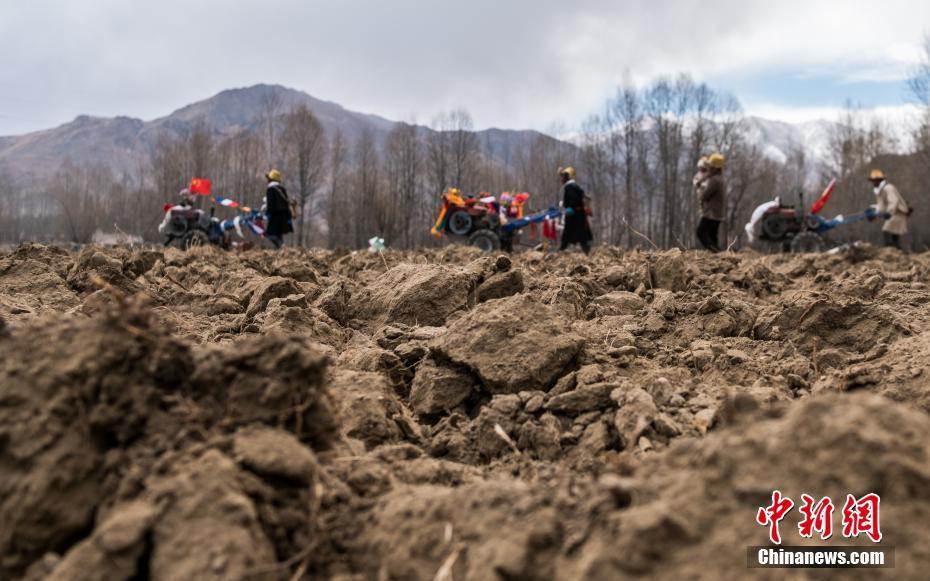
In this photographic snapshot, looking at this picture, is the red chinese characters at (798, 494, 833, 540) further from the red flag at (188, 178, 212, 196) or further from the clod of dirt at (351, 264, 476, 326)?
the red flag at (188, 178, 212, 196)

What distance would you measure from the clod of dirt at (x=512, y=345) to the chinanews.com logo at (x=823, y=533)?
1930 millimetres

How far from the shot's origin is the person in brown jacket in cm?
1174

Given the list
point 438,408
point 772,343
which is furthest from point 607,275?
point 438,408

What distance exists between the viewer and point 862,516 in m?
1.40

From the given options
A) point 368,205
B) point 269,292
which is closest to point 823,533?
point 269,292

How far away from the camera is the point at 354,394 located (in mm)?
2967

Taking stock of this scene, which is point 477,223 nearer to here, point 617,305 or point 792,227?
point 792,227

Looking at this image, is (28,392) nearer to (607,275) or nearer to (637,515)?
(637,515)

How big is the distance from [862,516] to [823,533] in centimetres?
8

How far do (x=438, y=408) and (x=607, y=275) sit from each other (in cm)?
347

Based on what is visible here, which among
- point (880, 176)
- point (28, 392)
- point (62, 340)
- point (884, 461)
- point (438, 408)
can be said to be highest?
point (880, 176)

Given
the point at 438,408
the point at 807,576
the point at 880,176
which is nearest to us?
the point at 807,576

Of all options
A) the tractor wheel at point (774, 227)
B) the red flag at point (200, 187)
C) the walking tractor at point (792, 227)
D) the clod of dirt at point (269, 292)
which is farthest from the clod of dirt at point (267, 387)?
the red flag at point (200, 187)

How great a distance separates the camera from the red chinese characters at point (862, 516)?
1.38 m
